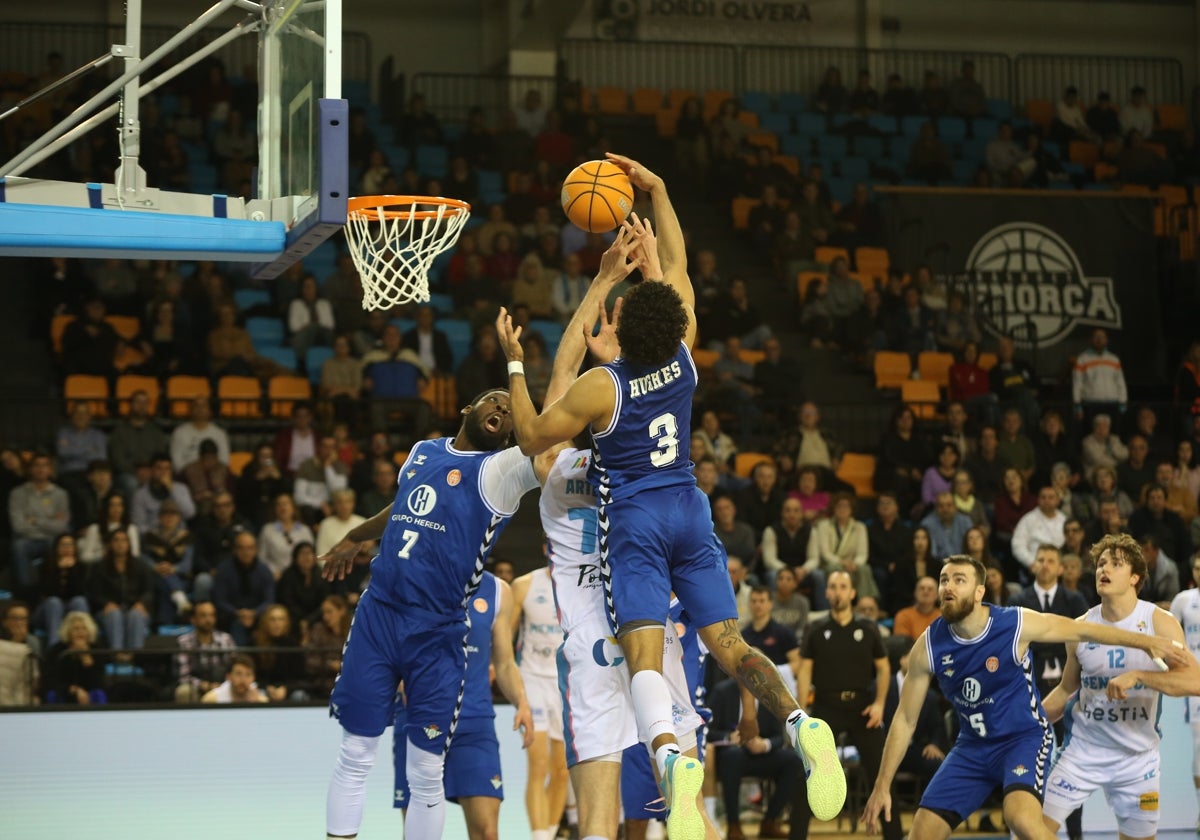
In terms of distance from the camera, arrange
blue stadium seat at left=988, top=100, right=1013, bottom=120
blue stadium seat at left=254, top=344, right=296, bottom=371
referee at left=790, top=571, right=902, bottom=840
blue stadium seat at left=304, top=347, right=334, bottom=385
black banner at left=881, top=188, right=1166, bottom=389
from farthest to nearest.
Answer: blue stadium seat at left=988, top=100, right=1013, bottom=120
black banner at left=881, top=188, right=1166, bottom=389
blue stadium seat at left=254, top=344, right=296, bottom=371
blue stadium seat at left=304, top=347, right=334, bottom=385
referee at left=790, top=571, right=902, bottom=840

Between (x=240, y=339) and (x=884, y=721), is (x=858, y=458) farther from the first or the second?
(x=240, y=339)

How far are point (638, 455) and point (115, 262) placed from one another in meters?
10.8

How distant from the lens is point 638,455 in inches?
255

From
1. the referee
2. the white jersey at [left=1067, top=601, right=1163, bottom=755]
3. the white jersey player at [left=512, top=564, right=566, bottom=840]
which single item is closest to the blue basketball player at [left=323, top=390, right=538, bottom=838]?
the white jersey player at [left=512, top=564, right=566, bottom=840]

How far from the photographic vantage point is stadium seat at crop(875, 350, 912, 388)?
59.0 feet

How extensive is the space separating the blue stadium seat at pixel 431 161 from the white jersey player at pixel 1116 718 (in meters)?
11.8

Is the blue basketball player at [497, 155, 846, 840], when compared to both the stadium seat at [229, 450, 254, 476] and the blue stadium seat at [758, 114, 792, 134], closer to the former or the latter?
the stadium seat at [229, 450, 254, 476]

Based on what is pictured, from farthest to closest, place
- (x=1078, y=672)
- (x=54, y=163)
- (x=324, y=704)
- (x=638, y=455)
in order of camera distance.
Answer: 1. (x=54, y=163)
2. (x=324, y=704)
3. (x=1078, y=672)
4. (x=638, y=455)

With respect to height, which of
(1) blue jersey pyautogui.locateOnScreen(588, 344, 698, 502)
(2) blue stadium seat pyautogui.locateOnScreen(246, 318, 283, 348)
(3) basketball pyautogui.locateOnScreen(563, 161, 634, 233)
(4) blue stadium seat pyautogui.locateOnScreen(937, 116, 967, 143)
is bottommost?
(1) blue jersey pyautogui.locateOnScreen(588, 344, 698, 502)

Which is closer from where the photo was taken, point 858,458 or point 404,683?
point 404,683

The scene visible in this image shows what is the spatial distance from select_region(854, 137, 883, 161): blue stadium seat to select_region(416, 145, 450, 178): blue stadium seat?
5739 millimetres

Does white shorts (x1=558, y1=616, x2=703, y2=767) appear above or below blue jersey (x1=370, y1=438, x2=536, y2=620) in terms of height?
below

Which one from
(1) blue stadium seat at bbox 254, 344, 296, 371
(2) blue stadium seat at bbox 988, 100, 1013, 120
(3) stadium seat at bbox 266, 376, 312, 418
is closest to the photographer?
(3) stadium seat at bbox 266, 376, 312, 418

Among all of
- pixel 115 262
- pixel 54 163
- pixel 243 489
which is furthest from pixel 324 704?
pixel 54 163
